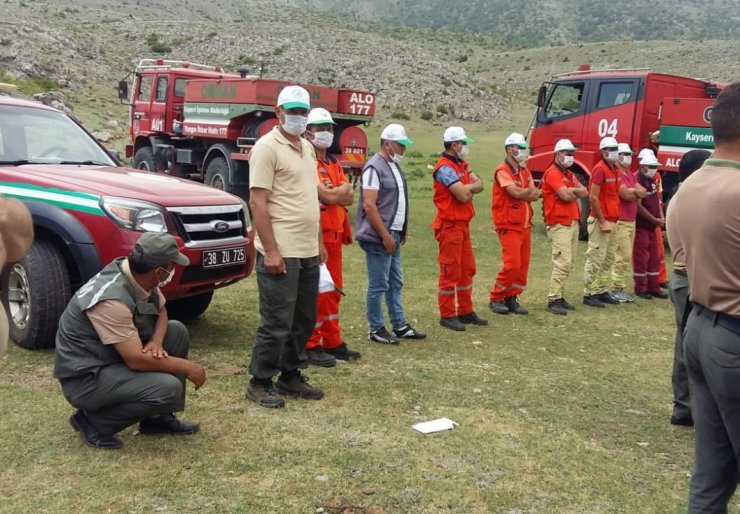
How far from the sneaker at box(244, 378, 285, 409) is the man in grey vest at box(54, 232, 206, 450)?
741mm

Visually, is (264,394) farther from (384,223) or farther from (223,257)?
(384,223)

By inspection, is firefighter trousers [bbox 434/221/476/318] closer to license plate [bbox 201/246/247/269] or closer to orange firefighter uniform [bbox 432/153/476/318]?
orange firefighter uniform [bbox 432/153/476/318]

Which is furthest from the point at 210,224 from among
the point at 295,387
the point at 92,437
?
the point at 92,437

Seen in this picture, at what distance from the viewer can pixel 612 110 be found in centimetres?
1223

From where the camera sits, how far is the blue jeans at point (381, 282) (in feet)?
19.5

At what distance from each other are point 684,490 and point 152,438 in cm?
276

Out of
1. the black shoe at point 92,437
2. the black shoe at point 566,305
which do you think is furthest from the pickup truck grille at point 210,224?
the black shoe at point 566,305

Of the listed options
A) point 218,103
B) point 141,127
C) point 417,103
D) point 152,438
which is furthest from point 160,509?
point 417,103

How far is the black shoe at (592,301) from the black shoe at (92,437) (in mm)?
5733

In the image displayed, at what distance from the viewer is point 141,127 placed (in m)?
14.7

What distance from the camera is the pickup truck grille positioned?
5098mm

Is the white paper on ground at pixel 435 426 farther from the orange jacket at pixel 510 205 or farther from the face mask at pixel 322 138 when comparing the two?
the orange jacket at pixel 510 205

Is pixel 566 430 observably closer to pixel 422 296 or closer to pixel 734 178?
pixel 734 178

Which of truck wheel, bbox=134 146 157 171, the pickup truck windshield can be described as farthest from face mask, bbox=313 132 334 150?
truck wheel, bbox=134 146 157 171
